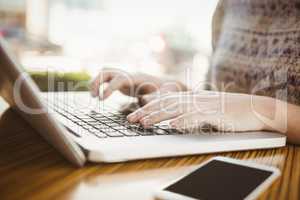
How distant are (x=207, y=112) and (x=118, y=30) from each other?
20.3 feet

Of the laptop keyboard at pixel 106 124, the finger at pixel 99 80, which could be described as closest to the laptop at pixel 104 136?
the laptop keyboard at pixel 106 124

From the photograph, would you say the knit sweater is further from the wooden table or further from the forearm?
the wooden table

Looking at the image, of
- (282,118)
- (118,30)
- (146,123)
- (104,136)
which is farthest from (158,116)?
(118,30)

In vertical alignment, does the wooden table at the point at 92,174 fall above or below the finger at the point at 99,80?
below

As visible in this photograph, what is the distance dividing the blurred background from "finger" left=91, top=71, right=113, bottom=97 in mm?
4969

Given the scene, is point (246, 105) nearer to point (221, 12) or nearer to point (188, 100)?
point (188, 100)

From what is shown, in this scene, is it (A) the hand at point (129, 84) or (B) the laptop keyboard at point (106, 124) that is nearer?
(B) the laptop keyboard at point (106, 124)

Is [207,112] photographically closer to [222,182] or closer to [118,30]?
[222,182]

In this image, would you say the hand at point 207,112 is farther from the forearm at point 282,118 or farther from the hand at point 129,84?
the hand at point 129,84

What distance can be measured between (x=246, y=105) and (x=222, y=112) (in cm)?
5

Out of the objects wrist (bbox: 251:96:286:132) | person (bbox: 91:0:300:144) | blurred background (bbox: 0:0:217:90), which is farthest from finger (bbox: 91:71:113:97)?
blurred background (bbox: 0:0:217:90)

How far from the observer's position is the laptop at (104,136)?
0.45m

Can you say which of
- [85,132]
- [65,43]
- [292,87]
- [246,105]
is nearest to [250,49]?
[292,87]

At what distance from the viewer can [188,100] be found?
0.71m
